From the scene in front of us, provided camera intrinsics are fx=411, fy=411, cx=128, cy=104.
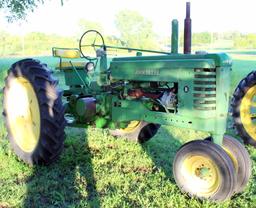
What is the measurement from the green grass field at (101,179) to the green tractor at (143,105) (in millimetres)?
150

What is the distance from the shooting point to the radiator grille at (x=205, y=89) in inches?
146

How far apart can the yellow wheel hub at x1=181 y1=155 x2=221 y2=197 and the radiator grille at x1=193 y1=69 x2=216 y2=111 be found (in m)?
0.48

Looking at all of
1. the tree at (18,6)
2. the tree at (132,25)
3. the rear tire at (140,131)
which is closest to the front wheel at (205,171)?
the rear tire at (140,131)

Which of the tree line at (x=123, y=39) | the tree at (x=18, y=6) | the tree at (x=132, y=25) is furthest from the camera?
the tree at (x=132, y=25)

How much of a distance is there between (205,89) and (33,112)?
2036mm

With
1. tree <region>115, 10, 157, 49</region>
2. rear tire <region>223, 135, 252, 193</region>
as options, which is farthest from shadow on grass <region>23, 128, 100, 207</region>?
tree <region>115, 10, 157, 49</region>

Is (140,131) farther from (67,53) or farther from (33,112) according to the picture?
(33,112)

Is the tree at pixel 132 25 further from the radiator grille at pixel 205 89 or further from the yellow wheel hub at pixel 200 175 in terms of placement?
the yellow wheel hub at pixel 200 175

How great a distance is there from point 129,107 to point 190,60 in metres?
1.06

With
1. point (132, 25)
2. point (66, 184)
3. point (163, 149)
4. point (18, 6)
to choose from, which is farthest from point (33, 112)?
point (132, 25)

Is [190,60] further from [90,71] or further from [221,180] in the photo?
[90,71]

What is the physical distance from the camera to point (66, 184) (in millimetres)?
4059

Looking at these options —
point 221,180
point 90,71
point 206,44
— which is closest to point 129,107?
point 90,71

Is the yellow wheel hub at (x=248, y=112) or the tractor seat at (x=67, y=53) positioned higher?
the tractor seat at (x=67, y=53)
